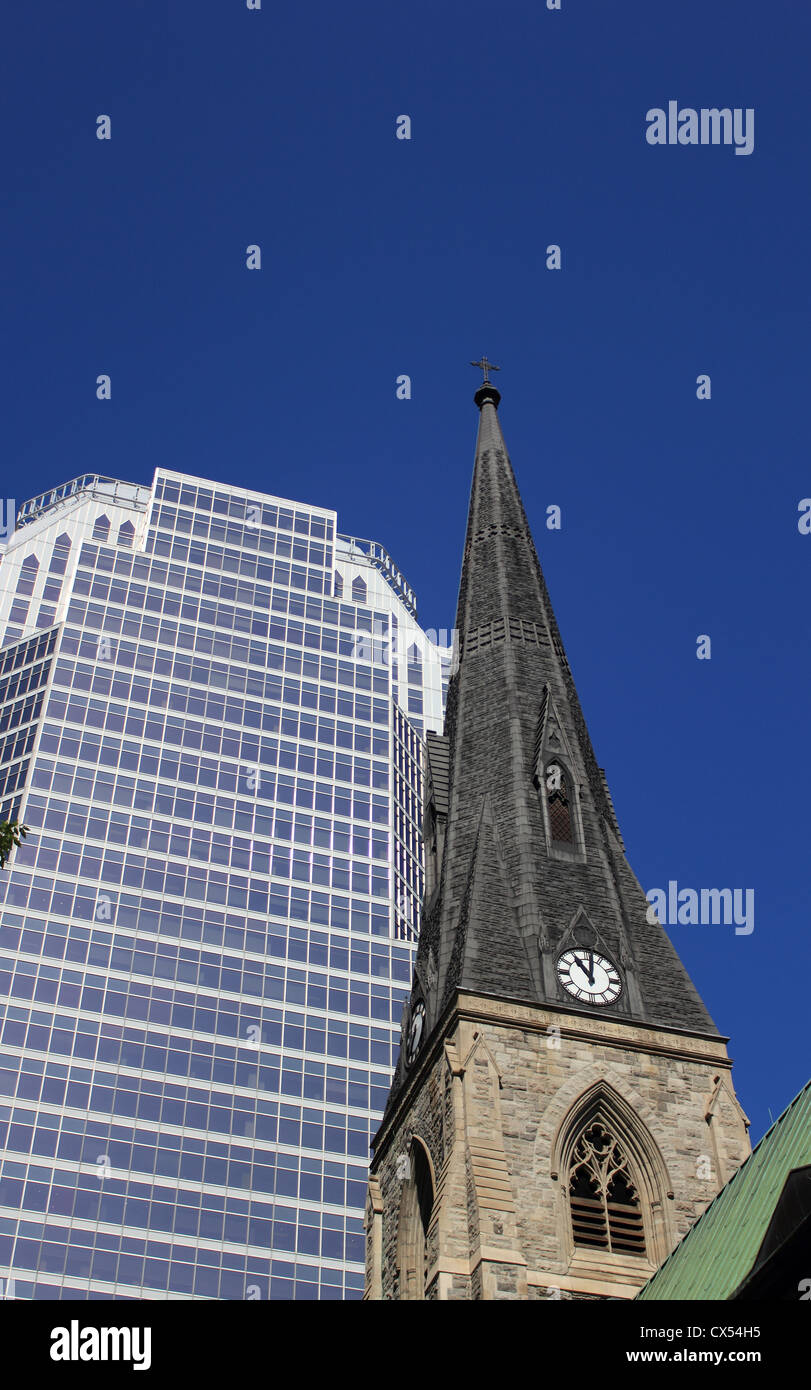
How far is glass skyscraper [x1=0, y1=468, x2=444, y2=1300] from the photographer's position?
61406 millimetres

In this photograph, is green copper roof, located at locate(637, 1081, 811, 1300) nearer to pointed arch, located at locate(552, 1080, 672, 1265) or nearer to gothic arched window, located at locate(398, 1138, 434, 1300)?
pointed arch, located at locate(552, 1080, 672, 1265)

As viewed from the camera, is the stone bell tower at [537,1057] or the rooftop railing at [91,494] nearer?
the stone bell tower at [537,1057]

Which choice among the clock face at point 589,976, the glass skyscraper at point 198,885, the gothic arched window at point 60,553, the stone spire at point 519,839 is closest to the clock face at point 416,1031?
the stone spire at point 519,839

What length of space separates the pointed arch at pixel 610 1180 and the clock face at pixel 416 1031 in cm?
499

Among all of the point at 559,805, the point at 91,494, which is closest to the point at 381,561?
the point at 91,494

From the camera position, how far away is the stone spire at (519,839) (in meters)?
34.7

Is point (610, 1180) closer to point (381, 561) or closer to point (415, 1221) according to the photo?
point (415, 1221)

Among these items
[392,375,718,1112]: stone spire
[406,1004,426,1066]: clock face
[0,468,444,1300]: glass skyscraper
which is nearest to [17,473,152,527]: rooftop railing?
[0,468,444,1300]: glass skyscraper

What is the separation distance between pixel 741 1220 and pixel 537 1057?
914 cm

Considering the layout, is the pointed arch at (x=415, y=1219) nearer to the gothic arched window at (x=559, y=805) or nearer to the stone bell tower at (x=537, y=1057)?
the stone bell tower at (x=537, y=1057)

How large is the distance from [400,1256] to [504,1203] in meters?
4.70

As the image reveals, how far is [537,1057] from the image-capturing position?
32.4 meters
